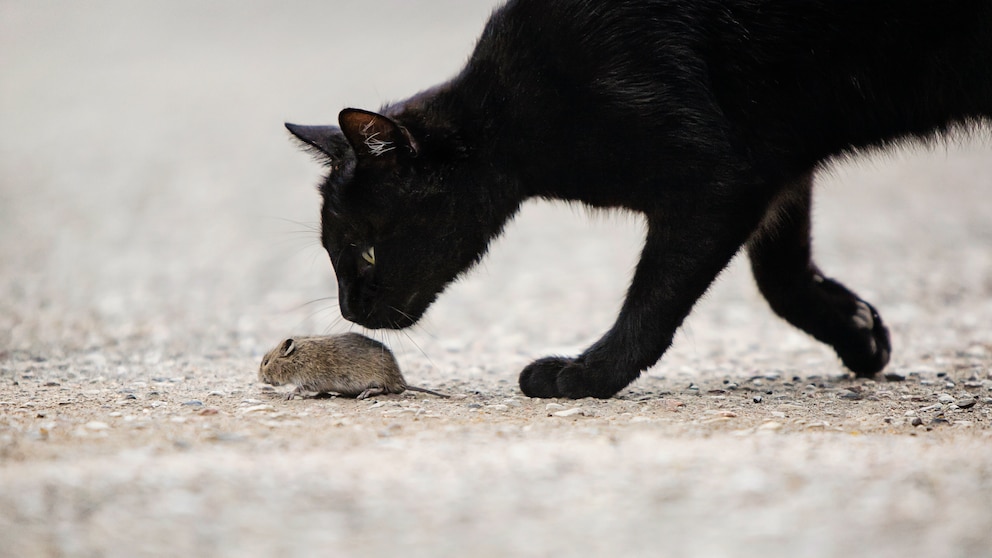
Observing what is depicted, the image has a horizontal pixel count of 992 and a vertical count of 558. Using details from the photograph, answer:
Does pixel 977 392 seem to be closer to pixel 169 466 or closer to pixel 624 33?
pixel 624 33

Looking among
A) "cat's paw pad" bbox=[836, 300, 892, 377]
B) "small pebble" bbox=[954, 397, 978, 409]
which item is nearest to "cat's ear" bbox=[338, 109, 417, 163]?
"cat's paw pad" bbox=[836, 300, 892, 377]

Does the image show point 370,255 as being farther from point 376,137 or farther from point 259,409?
point 259,409

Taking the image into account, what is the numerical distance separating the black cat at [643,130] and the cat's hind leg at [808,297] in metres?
0.50

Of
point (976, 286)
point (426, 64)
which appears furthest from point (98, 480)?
point (426, 64)

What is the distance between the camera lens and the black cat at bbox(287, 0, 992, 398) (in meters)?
3.85

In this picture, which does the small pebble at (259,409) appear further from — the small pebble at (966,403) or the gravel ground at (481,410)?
the small pebble at (966,403)

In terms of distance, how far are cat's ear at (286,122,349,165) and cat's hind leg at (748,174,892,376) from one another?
185cm

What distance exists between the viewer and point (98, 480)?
8.75 feet

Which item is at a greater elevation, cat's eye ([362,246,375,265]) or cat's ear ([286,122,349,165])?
cat's ear ([286,122,349,165])

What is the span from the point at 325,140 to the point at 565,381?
1.37 metres

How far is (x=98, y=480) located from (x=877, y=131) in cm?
302

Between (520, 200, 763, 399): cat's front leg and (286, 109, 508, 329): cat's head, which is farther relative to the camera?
(286, 109, 508, 329): cat's head

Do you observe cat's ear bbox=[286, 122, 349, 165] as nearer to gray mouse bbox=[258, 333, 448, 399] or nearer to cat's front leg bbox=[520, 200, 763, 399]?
gray mouse bbox=[258, 333, 448, 399]

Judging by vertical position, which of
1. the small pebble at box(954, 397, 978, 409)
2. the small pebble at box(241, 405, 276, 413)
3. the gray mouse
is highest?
the small pebble at box(954, 397, 978, 409)
